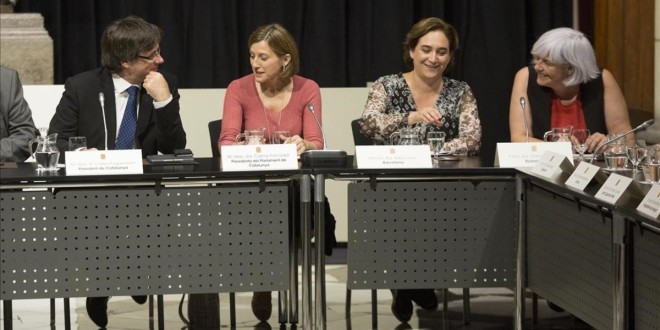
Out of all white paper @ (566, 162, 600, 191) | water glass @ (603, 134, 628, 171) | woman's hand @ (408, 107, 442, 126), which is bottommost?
white paper @ (566, 162, 600, 191)

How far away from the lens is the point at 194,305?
4.01 meters

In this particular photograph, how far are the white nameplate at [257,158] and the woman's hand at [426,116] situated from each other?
60cm

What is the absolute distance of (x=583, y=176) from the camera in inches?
120

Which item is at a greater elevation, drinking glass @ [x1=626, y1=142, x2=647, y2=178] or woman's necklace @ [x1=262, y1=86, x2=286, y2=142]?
woman's necklace @ [x1=262, y1=86, x2=286, y2=142]

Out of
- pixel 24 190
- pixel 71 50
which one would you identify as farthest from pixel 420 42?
pixel 71 50

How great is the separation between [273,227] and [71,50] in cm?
286

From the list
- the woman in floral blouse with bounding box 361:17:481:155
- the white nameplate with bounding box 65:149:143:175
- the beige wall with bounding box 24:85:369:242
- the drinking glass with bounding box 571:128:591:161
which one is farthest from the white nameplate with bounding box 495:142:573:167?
the beige wall with bounding box 24:85:369:242

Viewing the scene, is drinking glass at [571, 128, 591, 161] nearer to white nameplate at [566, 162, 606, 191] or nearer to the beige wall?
white nameplate at [566, 162, 606, 191]

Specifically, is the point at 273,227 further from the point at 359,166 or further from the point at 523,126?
the point at 523,126

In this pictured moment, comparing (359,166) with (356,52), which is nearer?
(359,166)

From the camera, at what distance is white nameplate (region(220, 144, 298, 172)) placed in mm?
3367

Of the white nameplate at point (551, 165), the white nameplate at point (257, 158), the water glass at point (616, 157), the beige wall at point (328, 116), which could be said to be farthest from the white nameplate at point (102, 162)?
the beige wall at point (328, 116)

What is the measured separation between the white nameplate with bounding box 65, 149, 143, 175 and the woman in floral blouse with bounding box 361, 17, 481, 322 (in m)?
1.02

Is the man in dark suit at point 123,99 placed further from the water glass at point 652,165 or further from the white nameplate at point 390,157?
the water glass at point 652,165
